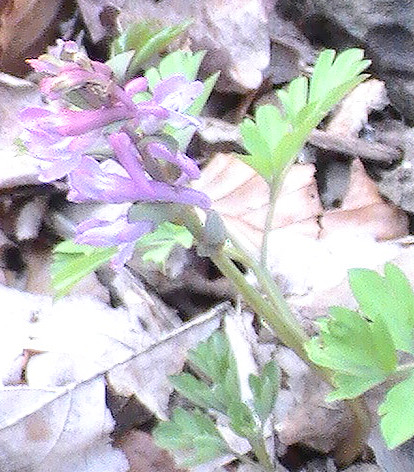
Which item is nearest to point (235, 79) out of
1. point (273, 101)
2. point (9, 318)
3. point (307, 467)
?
point (273, 101)

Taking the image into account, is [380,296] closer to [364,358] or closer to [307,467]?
[364,358]

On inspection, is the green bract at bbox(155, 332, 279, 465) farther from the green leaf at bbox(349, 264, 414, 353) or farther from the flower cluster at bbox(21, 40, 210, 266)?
the flower cluster at bbox(21, 40, 210, 266)

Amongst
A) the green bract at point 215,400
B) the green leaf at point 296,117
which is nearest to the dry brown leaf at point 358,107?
the green leaf at point 296,117

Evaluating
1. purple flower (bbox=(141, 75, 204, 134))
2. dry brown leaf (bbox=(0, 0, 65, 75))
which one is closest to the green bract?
purple flower (bbox=(141, 75, 204, 134))

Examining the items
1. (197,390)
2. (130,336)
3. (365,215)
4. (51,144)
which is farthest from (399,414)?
(365,215)

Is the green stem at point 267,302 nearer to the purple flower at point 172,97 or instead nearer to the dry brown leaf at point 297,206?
the purple flower at point 172,97
